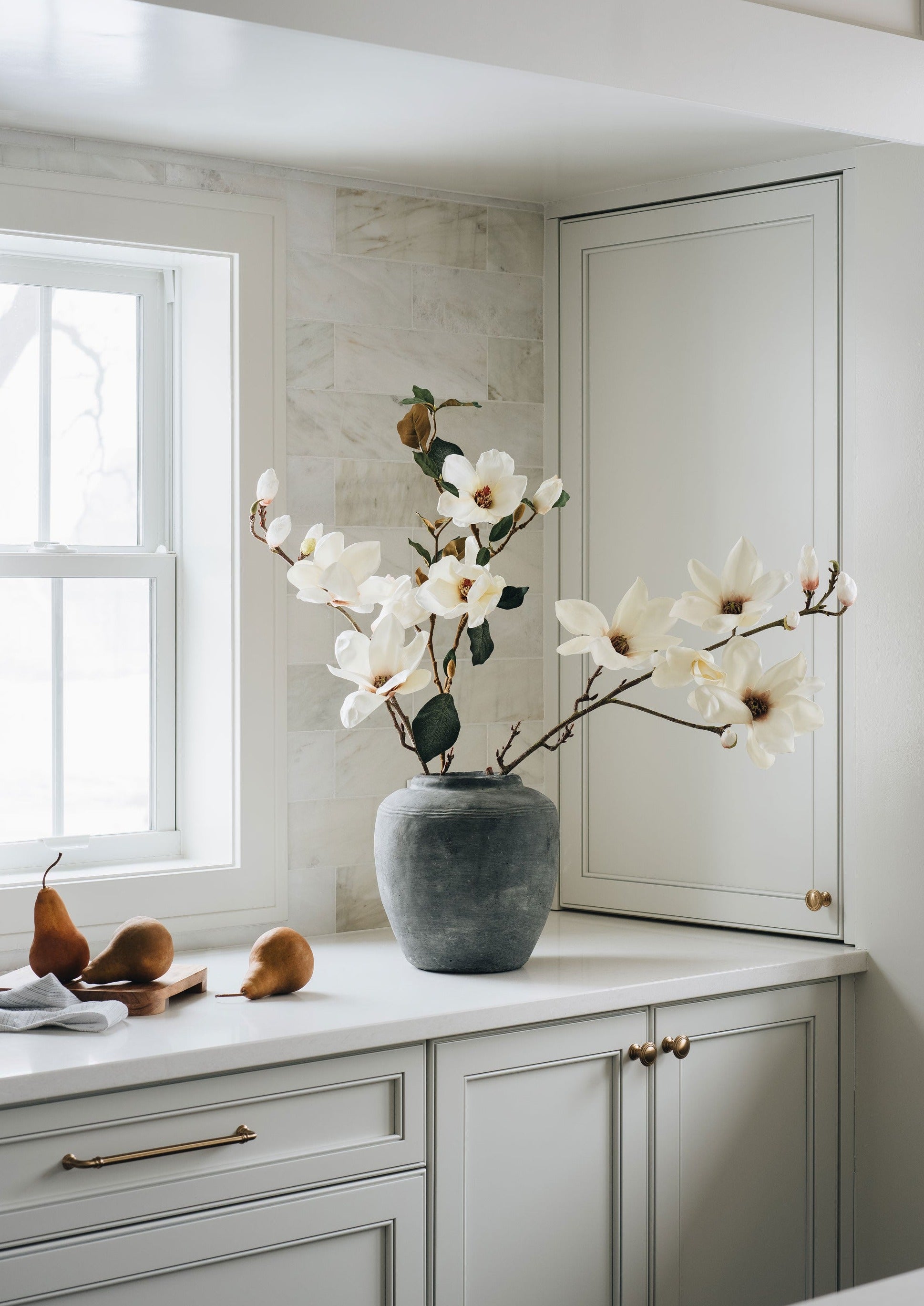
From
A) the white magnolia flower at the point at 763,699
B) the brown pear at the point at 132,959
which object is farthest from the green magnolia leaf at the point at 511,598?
the brown pear at the point at 132,959

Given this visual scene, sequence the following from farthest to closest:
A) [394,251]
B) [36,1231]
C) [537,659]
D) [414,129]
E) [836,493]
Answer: [537,659] < [394,251] < [836,493] < [414,129] < [36,1231]

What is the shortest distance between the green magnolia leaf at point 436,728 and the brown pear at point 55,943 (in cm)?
57

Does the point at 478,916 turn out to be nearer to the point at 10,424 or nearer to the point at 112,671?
the point at 112,671

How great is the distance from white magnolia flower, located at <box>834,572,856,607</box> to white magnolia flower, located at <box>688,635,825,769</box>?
15 centimetres

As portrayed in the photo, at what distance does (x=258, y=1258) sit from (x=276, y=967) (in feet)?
1.27

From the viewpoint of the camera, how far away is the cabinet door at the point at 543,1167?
71.7 inches

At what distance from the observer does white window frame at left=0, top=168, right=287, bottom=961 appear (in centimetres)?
219

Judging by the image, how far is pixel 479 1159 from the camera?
184 centimetres

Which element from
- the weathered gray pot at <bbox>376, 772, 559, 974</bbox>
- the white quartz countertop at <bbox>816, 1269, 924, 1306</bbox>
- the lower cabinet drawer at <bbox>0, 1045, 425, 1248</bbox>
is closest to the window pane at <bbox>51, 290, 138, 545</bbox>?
the weathered gray pot at <bbox>376, 772, 559, 974</bbox>

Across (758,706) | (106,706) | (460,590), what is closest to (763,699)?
(758,706)

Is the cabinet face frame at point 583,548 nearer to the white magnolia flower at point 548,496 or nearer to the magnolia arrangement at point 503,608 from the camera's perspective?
the magnolia arrangement at point 503,608

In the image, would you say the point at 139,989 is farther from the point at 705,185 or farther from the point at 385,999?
the point at 705,185

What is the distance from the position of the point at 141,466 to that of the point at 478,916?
1.05 m

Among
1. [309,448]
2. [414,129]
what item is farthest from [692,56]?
[309,448]
